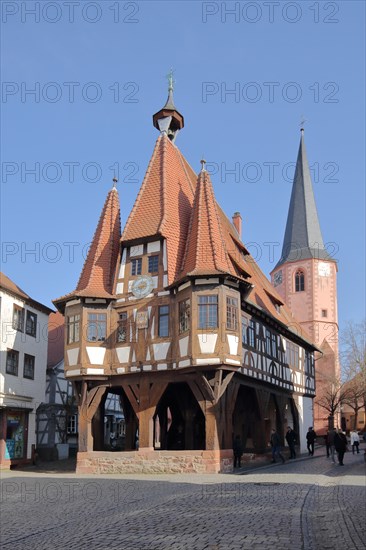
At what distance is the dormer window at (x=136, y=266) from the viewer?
2762cm

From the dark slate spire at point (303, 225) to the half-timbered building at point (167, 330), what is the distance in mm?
Answer: 43339

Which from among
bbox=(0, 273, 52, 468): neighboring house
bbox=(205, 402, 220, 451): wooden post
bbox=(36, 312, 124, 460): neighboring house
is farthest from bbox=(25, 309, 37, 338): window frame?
bbox=(205, 402, 220, 451): wooden post

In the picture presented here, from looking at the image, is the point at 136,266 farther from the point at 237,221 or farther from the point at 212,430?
the point at 237,221

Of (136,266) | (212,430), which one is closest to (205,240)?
(136,266)

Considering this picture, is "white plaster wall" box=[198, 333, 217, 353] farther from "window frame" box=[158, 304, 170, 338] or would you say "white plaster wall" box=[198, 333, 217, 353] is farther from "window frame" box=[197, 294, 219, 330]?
"window frame" box=[158, 304, 170, 338]

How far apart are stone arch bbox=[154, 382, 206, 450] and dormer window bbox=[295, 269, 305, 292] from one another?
45381 millimetres

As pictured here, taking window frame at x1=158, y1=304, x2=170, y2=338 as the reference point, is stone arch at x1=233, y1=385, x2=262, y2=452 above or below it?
below

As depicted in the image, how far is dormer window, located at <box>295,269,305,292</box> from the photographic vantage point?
75250mm

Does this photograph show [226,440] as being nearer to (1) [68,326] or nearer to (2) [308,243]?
(1) [68,326]

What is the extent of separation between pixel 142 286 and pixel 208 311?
3.73m

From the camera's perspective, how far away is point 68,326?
27609mm

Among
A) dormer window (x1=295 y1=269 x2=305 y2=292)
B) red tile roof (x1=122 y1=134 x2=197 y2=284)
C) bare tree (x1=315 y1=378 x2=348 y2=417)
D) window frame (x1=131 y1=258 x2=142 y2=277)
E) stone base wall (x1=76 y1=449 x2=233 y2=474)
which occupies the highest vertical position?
dormer window (x1=295 y1=269 x2=305 y2=292)

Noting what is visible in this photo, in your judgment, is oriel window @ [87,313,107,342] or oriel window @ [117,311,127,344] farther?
oriel window @ [87,313,107,342]

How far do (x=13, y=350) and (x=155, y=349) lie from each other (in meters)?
10.1
